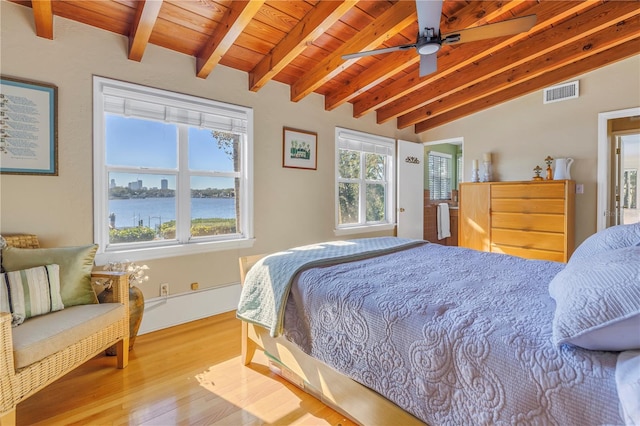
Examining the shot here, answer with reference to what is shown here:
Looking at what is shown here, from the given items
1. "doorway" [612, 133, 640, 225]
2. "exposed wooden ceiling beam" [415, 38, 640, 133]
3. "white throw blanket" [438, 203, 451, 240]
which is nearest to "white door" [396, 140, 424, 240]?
"exposed wooden ceiling beam" [415, 38, 640, 133]

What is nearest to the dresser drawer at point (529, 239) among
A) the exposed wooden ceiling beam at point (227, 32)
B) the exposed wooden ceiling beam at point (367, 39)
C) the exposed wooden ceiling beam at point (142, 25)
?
the exposed wooden ceiling beam at point (367, 39)

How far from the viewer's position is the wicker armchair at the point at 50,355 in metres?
1.33

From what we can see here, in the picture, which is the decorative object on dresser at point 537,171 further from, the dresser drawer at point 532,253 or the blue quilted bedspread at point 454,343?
the blue quilted bedspread at point 454,343

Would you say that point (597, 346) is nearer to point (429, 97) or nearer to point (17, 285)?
point (17, 285)

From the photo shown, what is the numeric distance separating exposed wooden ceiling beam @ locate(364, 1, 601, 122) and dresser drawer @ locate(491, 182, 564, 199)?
155 cm

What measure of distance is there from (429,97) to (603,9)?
165 cm

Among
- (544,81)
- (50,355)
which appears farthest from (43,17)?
(544,81)

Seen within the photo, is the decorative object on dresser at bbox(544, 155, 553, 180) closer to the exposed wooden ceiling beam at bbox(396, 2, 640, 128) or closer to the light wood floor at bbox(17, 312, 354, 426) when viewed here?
the exposed wooden ceiling beam at bbox(396, 2, 640, 128)

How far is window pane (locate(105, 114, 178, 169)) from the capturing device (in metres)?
2.55

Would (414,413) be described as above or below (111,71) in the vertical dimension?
below

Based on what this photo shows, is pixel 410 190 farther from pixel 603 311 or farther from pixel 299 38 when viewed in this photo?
pixel 603 311

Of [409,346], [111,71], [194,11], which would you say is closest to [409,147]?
[194,11]

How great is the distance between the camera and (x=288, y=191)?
11.8 ft

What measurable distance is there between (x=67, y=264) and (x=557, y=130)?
5.23 meters
